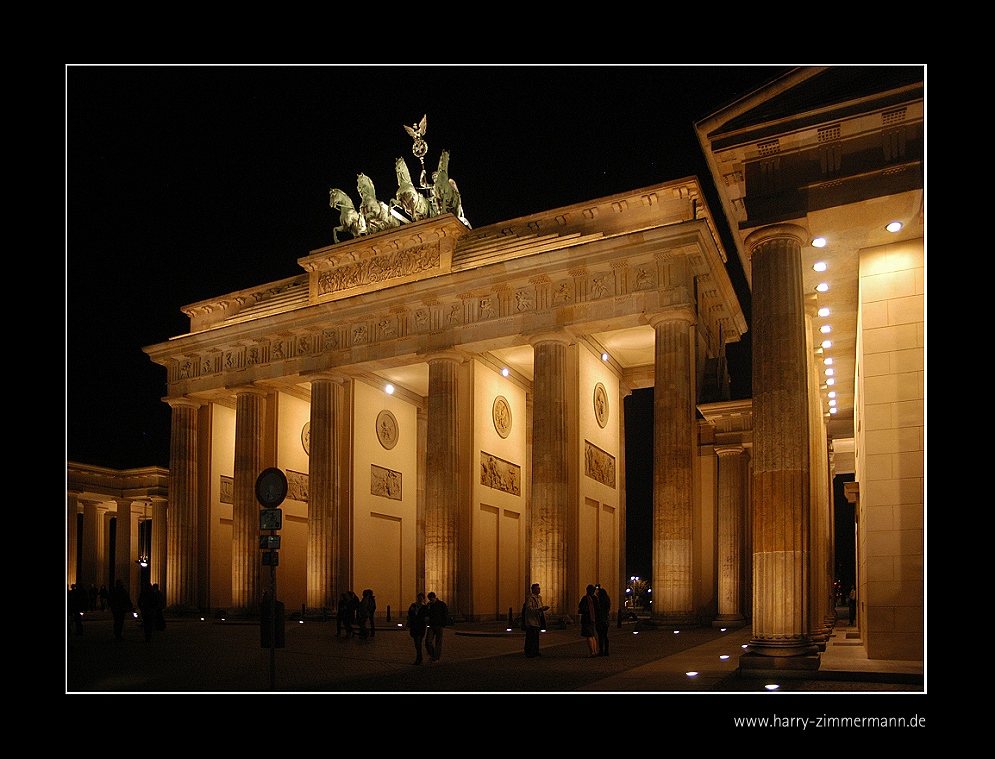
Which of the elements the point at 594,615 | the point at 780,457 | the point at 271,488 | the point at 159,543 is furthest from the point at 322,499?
the point at 780,457

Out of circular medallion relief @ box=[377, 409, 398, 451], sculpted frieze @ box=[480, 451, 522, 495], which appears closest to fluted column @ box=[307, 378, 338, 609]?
circular medallion relief @ box=[377, 409, 398, 451]

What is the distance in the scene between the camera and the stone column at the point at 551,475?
32844 millimetres

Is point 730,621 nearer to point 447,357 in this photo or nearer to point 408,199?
point 447,357

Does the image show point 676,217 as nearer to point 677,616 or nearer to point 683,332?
point 683,332

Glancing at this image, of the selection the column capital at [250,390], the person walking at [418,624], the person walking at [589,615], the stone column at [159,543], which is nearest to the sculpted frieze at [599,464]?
the column capital at [250,390]

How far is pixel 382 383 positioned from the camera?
1714 inches

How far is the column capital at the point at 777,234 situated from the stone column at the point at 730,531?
19455mm

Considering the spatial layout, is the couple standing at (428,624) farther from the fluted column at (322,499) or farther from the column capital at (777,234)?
the fluted column at (322,499)

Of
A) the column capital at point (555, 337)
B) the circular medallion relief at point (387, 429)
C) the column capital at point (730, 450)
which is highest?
the column capital at point (555, 337)

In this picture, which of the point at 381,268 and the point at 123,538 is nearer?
the point at 381,268

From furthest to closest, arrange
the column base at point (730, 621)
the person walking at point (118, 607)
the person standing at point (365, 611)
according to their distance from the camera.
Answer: the column base at point (730, 621), the person standing at point (365, 611), the person walking at point (118, 607)

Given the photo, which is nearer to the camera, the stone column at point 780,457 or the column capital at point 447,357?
the stone column at point 780,457

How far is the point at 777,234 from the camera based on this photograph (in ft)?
51.6

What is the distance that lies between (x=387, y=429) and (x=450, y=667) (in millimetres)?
26807
